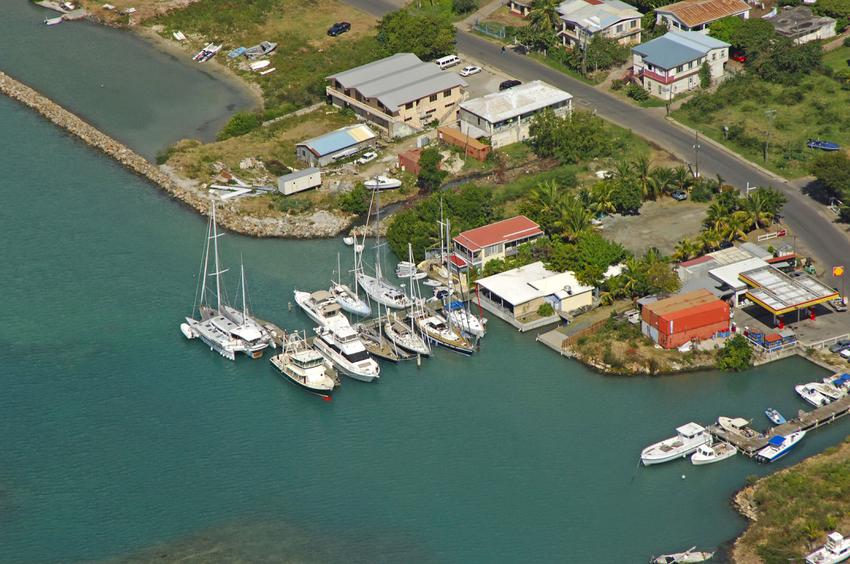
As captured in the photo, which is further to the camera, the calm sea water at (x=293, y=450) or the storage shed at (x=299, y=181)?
the storage shed at (x=299, y=181)

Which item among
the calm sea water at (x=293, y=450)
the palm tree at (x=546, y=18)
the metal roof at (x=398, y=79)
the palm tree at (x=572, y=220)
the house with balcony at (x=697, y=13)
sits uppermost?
the house with balcony at (x=697, y=13)

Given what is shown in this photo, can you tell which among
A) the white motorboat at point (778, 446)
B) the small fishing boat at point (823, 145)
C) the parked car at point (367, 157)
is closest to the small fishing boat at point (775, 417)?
the white motorboat at point (778, 446)

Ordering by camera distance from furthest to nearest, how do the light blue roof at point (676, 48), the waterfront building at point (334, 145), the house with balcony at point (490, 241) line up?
the light blue roof at point (676, 48) → the waterfront building at point (334, 145) → the house with balcony at point (490, 241)

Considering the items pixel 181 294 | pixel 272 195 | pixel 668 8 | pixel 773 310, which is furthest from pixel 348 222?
pixel 668 8

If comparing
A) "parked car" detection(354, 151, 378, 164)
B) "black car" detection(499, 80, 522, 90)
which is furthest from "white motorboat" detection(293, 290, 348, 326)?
"black car" detection(499, 80, 522, 90)

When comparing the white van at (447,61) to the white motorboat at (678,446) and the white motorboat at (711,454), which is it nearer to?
the white motorboat at (678,446)

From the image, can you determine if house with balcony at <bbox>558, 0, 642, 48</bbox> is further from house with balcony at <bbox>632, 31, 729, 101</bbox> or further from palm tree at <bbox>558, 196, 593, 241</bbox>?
palm tree at <bbox>558, 196, 593, 241</bbox>
